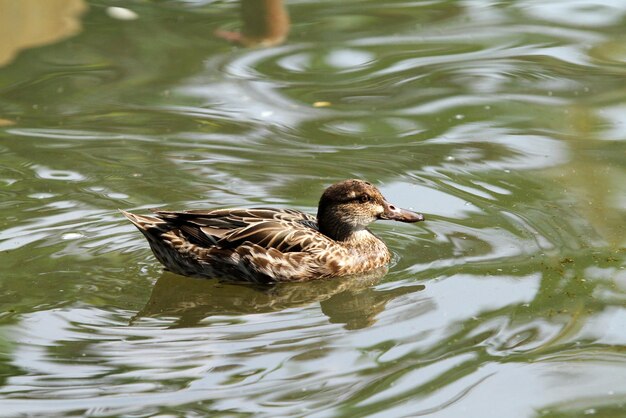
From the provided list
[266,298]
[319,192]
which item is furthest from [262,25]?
[266,298]

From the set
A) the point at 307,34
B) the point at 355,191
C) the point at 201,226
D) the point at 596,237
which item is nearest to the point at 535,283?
the point at 596,237

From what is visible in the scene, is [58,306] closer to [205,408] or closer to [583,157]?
[205,408]

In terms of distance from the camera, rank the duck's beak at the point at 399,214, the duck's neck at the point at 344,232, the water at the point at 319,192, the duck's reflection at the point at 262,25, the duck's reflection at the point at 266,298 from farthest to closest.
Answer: the duck's reflection at the point at 262,25, the duck's neck at the point at 344,232, the duck's beak at the point at 399,214, the duck's reflection at the point at 266,298, the water at the point at 319,192

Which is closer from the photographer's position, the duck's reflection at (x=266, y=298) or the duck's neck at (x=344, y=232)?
the duck's reflection at (x=266, y=298)

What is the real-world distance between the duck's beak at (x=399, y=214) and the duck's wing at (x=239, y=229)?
1.75 ft

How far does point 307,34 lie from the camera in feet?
46.8

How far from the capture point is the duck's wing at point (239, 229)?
9.30 meters

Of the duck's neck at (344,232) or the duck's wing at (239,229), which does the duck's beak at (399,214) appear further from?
the duck's wing at (239,229)

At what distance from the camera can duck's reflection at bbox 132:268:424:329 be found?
8460 millimetres

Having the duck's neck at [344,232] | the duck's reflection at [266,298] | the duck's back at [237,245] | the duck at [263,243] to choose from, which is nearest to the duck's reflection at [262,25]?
the duck's neck at [344,232]

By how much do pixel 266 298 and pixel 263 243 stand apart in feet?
1.78

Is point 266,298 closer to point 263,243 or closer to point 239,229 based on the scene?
point 263,243

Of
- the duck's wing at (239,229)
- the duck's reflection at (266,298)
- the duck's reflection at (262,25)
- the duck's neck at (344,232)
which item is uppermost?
the duck's reflection at (262,25)

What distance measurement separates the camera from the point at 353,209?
9.55 metres
